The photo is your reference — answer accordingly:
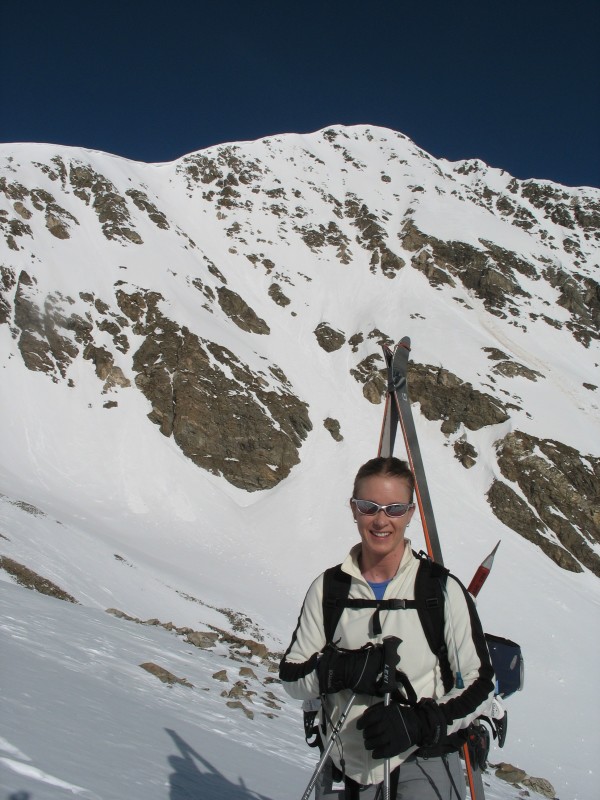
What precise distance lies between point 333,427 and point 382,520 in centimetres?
3693

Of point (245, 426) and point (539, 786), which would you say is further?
point (245, 426)

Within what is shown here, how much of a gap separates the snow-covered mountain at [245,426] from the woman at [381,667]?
177cm

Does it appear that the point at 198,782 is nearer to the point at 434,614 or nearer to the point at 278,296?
the point at 434,614

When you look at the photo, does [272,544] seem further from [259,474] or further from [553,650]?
[553,650]

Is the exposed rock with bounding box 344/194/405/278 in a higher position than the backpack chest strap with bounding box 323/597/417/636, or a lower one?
higher

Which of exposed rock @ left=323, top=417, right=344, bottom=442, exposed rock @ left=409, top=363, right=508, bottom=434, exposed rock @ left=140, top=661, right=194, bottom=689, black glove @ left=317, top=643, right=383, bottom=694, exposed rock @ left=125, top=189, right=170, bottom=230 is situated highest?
exposed rock @ left=125, top=189, right=170, bottom=230

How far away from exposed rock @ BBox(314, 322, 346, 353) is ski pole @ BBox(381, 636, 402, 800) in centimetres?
4722

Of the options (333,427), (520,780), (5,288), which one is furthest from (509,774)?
(5,288)

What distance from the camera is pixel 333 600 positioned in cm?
287

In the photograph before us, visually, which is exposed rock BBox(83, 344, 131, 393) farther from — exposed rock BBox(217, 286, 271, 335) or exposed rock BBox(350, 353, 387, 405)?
exposed rock BBox(350, 353, 387, 405)

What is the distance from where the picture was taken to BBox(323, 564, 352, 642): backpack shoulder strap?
9.40ft

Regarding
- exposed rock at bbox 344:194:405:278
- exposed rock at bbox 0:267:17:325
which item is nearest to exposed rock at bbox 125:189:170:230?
exposed rock at bbox 0:267:17:325

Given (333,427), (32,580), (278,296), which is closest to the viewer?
(32,580)

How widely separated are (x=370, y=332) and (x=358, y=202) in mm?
32249
